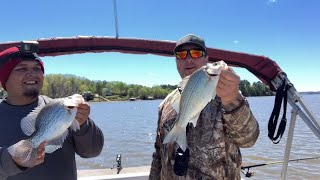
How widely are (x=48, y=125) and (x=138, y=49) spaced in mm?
2316

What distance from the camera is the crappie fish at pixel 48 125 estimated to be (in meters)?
2.43

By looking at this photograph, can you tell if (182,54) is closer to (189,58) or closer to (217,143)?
(189,58)

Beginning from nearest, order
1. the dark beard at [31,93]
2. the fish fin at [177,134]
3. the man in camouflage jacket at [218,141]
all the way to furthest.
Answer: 1. the fish fin at [177,134]
2. the man in camouflage jacket at [218,141]
3. the dark beard at [31,93]

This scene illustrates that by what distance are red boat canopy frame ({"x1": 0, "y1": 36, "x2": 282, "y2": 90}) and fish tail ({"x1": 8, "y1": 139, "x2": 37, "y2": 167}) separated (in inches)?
74.2

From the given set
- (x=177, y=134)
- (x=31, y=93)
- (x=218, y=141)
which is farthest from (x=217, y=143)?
(x=31, y=93)

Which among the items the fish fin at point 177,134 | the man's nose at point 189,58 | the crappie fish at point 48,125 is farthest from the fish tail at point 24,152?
the man's nose at point 189,58

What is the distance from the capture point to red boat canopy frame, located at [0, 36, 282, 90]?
413 centimetres

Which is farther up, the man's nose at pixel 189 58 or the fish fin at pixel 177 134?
the man's nose at pixel 189 58

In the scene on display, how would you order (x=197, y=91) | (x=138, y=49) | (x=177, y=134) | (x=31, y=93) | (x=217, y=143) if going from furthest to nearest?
(x=138, y=49), (x=31, y=93), (x=217, y=143), (x=177, y=134), (x=197, y=91)

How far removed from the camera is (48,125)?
2.47m

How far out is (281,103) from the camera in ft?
12.5

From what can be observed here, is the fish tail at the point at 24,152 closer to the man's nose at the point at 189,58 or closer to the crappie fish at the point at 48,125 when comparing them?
the crappie fish at the point at 48,125

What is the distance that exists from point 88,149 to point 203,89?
1608 millimetres

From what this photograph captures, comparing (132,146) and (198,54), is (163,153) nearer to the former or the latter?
(198,54)
